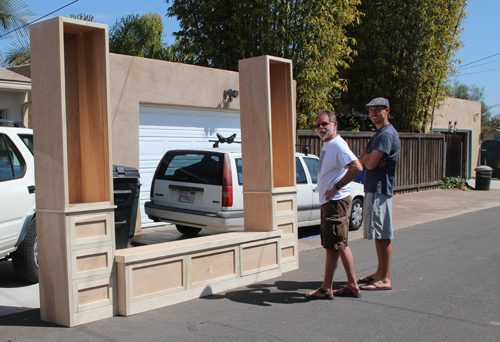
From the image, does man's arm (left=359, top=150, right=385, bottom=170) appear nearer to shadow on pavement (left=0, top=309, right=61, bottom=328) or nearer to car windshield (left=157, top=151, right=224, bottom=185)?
car windshield (left=157, top=151, right=224, bottom=185)

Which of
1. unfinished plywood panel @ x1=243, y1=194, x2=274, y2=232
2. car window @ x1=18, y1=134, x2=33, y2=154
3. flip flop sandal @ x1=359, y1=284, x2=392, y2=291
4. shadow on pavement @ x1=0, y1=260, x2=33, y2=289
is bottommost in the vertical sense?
shadow on pavement @ x1=0, y1=260, x2=33, y2=289

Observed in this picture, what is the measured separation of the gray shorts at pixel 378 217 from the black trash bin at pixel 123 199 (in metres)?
3.11

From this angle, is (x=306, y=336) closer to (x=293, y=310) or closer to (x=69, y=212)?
(x=293, y=310)

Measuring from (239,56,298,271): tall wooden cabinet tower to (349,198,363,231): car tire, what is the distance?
328cm

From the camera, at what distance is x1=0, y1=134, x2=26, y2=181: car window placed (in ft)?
18.3

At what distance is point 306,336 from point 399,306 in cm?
129

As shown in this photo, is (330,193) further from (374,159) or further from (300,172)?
(300,172)

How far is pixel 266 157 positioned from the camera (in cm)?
627

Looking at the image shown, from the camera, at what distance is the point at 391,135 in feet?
17.6

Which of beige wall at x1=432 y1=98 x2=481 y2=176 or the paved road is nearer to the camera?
the paved road

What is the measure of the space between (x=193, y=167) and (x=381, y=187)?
339 centimetres

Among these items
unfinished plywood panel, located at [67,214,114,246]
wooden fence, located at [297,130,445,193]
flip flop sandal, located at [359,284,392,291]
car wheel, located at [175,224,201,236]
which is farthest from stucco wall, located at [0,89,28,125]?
wooden fence, located at [297,130,445,193]

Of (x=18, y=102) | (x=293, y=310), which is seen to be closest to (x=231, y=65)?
(x=18, y=102)

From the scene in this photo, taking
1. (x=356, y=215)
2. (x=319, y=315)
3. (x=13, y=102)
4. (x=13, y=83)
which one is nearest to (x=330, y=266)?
(x=319, y=315)
